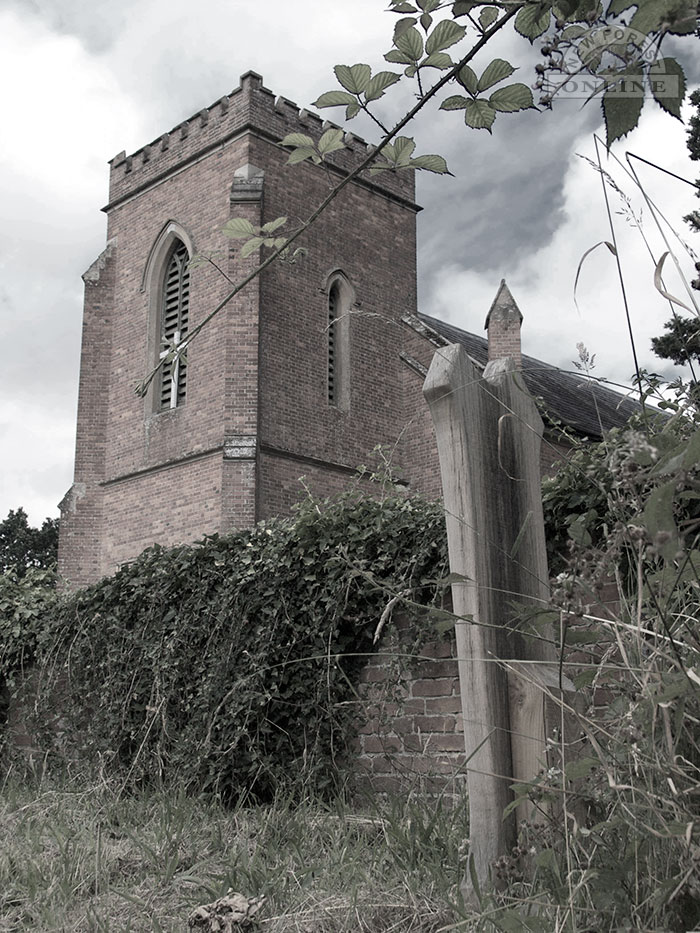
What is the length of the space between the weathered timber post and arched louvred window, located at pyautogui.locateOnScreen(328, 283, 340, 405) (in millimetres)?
15772

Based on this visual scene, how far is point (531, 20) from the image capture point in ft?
6.22

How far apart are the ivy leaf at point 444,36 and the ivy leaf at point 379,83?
0.10 metres

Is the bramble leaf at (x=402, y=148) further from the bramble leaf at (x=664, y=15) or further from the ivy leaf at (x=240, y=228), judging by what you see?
the bramble leaf at (x=664, y=15)

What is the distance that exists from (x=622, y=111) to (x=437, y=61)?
679mm

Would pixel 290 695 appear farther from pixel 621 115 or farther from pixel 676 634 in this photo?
pixel 621 115

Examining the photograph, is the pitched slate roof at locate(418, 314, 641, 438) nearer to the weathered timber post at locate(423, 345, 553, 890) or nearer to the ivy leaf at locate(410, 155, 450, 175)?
the weathered timber post at locate(423, 345, 553, 890)

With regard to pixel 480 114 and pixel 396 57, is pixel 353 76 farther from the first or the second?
pixel 480 114

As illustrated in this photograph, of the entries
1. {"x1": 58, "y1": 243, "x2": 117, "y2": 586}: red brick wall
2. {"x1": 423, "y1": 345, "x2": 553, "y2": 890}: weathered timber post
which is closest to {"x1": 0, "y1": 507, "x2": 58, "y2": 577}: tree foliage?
{"x1": 58, "y1": 243, "x2": 117, "y2": 586}: red brick wall

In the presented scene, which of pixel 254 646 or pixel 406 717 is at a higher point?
pixel 254 646

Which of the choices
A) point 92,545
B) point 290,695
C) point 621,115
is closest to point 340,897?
point 621,115

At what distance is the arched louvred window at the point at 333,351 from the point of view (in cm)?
1880

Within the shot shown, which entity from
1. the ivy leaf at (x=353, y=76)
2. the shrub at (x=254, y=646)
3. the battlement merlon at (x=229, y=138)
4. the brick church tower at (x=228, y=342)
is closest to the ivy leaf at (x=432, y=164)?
the ivy leaf at (x=353, y=76)

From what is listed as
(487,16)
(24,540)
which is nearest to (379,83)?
(487,16)

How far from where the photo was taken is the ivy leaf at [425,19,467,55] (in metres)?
1.98
